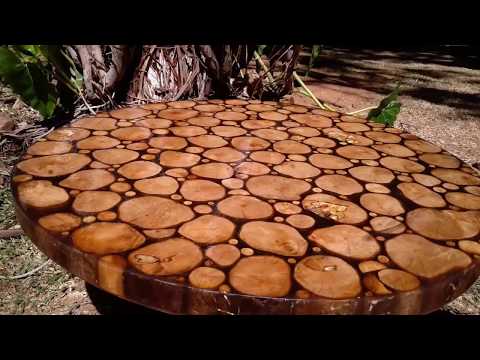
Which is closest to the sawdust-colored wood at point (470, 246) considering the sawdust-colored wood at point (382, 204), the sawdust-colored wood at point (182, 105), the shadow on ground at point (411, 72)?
the sawdust-colored wood at point (382, 204)

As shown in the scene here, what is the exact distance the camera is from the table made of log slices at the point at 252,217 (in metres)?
0.56

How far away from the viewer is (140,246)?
61 cm

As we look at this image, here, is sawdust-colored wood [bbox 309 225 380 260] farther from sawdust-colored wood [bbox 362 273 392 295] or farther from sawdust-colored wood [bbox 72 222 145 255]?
sawdust-colored wood [bbox 72 222 145 255]

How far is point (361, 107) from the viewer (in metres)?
3.13

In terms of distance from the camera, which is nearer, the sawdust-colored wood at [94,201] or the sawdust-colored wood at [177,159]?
the sawdust-colored wood at [94,201]

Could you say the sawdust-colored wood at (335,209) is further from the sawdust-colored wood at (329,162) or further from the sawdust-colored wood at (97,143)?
the sawdust-colored wood at (97,143)

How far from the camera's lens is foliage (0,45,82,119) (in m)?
1.69

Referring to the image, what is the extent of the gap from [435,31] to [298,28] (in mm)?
329

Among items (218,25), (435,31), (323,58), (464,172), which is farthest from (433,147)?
(323,58)

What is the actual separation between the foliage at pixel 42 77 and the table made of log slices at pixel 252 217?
83 centimetres

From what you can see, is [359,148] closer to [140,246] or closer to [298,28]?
[298,28]

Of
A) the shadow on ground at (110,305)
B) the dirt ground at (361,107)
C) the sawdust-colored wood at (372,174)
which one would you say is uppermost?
the sawdust-colored wood at (372,174)

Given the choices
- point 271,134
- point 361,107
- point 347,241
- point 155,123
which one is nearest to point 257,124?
point 271,134
